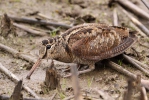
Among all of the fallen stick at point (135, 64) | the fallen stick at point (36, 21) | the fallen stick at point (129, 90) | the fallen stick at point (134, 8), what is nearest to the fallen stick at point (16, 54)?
the fallen stick at point (36, 21)

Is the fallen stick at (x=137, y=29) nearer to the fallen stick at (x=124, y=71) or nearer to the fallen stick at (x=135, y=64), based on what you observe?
the fallen stick at (x=135, y=64)

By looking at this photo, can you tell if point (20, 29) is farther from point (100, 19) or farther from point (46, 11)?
point (100, 19)

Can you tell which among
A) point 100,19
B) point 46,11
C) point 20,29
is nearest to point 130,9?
point 100,19

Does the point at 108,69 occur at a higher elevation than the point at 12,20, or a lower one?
lower

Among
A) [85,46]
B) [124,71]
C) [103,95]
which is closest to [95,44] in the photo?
[85,46]

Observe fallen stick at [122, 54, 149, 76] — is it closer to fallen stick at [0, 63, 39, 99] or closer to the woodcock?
the woodcock

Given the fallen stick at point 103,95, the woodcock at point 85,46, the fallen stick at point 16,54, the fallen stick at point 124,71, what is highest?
the woodcock at point 85,46

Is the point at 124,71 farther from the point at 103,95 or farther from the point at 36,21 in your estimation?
the point at 36,21
